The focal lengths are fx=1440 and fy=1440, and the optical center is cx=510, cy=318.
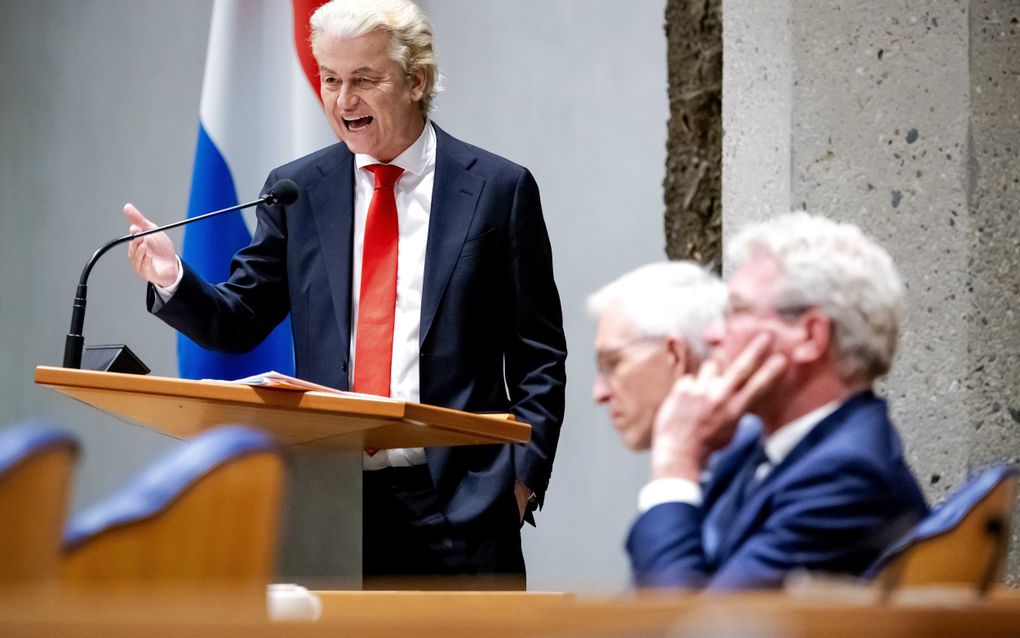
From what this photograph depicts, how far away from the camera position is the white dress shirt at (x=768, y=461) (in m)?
1.58

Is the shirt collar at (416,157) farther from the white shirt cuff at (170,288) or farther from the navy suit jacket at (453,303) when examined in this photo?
the white shirt cuff at (170,288)

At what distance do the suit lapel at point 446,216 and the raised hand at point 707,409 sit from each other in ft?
4.35

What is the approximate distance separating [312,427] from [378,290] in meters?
0.64

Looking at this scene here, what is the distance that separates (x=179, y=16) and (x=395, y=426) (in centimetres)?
408

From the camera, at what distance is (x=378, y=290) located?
301 centimetres

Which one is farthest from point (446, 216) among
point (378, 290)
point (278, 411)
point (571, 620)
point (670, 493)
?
point (571, 620)

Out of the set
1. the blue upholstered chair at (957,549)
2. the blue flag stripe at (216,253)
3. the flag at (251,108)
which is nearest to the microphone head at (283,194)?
the blue flag stripe at (216,253)

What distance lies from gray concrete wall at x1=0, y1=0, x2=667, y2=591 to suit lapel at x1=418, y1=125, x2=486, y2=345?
5.19 ft

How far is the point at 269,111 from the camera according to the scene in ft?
14.4

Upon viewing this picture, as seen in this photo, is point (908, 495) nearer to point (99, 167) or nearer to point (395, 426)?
point (395, 426)

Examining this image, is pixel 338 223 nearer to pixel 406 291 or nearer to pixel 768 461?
pixel 406 291

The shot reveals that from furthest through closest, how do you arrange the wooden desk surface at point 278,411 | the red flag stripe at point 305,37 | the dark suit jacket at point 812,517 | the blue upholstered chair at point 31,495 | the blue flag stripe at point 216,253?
the red flag stripe at point 305,37 → the blue flag stripe at point 216,253 → the wooden desk surface at point 278,411 → the dark suit jacket at point 812,517 → the blue upholstered chair at point 31,495

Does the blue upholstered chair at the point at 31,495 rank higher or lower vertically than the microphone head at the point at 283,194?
lower

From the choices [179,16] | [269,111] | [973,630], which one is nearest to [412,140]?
[269,111]
